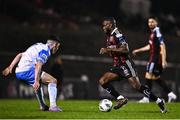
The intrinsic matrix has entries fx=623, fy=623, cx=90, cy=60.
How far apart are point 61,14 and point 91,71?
6.36 metres

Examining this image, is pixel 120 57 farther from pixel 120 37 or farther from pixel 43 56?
pixel 43 56

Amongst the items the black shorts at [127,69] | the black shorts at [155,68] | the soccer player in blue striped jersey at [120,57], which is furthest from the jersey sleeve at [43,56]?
the black shorts at [155,68]

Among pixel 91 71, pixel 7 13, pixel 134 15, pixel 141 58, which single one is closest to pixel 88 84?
pixel 91 71

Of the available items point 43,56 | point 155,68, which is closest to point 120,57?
point 43,56

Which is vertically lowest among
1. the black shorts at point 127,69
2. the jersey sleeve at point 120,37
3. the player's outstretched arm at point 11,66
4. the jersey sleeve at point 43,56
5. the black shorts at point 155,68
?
the black shorts at point 155,68

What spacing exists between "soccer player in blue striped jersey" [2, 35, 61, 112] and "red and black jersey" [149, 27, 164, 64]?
5.32 meters

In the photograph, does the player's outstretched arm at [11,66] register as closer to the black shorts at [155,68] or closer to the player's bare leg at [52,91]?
the player's bare leg at [52,91]

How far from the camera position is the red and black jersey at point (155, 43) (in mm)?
18703

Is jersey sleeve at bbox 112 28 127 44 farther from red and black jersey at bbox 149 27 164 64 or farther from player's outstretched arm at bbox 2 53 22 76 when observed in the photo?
red and black jersey at bbox 149 27 164 64

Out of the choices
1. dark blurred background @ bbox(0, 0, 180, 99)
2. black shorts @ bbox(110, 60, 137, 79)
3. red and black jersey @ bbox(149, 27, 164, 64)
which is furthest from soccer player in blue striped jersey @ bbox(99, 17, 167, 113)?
dark blurred background @ bbox(0, 0, 180, 99)

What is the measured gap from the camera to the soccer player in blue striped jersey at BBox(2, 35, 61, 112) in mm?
13664

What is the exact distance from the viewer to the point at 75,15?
104 ft

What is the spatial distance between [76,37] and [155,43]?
29.3ft

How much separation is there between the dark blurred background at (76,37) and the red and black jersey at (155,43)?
21.9ft
